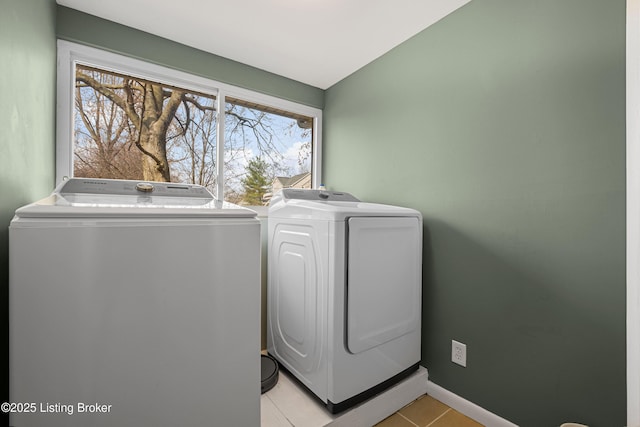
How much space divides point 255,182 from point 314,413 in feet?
5.90

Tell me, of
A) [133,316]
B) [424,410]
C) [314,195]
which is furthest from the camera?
[314,195]

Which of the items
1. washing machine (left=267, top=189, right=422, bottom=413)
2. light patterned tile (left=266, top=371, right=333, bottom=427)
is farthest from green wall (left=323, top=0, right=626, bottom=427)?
light patterned tile (left=266, top=371, right=333, bottom=427)

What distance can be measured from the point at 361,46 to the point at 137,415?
246 cm

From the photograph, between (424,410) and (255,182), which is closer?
(424,410)

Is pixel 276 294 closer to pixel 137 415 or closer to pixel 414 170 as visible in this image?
pixel 137 415

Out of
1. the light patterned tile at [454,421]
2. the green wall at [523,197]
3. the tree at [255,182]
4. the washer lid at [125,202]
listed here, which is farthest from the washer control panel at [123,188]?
the light patterned tile at [454,421]

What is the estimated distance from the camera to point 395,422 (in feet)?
5.34

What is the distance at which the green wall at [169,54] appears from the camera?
1782mm

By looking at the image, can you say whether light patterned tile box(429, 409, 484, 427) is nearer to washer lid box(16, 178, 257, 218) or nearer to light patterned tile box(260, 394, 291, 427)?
light patterned tile box(260, 394, 291, 427)

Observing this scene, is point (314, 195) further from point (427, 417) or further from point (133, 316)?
point (427, 417)

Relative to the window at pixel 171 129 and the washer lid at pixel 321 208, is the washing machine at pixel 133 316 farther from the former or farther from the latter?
the window at pixel 171 129

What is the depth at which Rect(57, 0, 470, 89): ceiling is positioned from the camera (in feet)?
5.69

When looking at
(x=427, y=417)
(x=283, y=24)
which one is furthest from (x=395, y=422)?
(x=283, y=24)

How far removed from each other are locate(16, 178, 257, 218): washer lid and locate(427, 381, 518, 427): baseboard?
1683 millimetres
